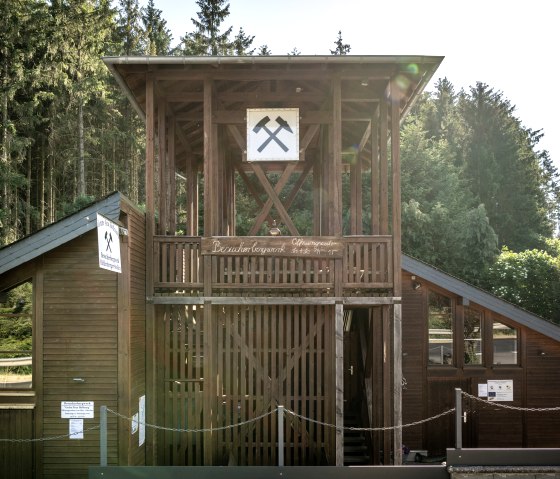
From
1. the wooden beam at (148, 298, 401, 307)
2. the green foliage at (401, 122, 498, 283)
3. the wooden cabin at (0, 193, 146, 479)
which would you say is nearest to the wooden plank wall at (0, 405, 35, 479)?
the wooden cabin at (0, 193, 146, 479)

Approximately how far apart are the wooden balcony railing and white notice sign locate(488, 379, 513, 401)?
6220 mm

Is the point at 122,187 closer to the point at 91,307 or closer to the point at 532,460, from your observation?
the point at 91,307

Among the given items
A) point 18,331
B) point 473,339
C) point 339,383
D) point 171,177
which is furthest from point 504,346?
point 18,331

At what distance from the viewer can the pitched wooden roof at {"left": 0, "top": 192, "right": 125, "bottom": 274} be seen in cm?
899

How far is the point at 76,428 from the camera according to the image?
9336mm

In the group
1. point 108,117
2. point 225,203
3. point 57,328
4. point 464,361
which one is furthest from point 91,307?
point 108,117

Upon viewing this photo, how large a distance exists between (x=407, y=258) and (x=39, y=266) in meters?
8.87

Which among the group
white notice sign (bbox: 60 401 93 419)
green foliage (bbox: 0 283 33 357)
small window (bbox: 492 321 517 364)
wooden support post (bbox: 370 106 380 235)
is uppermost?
wooden support post (bbox: 370 106 380 235)

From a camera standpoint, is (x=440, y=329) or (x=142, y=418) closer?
(x=142, y=418)

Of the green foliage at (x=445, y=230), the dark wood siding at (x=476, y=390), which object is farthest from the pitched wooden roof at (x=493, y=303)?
the green foliage at (x=445, y=230)

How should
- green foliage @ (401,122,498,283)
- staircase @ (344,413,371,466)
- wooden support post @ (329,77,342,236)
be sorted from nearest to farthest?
wooden support post @ (329,77,342,236) < staircase @ (344,413,371,466) < green foliage @ (401,122,498,283)

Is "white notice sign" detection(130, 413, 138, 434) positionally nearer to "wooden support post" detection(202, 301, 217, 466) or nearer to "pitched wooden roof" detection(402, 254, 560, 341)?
"wooden support post" detection(202, 301, 217, 466)

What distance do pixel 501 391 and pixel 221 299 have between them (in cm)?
865

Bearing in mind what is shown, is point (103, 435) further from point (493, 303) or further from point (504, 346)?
point (504, 346)
